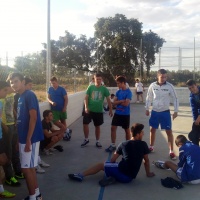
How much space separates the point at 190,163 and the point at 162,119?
178 cm

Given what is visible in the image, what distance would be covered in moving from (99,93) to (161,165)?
7.73ft

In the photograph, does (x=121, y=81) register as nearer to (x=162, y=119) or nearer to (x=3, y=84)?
(x=162, y=119)

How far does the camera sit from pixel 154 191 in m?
4.55

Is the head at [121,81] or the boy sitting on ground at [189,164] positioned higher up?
the head at [121,81]

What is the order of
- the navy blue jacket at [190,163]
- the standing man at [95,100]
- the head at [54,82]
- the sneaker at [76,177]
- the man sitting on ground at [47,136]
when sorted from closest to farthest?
1. the navy blue jacket at [190,163]
2. the sneaker at [76,177]
3. the man sitting on ground at [47,136]
4. the standing man at [95,100]
5. the head at [54,82]

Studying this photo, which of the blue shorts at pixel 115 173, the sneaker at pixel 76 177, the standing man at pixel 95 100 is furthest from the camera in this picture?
the standing man at pixel 95 100

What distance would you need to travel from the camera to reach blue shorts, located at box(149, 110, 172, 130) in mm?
6301

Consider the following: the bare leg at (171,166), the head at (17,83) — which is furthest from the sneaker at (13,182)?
the bare leg at (171,166)

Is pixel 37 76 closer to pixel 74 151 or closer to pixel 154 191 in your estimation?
pixel 74 151

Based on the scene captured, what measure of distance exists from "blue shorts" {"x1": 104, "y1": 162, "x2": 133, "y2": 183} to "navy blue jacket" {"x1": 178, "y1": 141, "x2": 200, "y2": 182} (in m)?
0.86

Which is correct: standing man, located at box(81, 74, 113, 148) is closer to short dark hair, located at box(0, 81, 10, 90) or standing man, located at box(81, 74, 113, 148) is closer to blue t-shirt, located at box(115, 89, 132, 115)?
blue t-shirt, located at box(115, 89, 132, 115)

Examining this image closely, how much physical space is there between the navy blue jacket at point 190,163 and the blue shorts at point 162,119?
154 cm

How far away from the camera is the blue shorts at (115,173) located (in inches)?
188

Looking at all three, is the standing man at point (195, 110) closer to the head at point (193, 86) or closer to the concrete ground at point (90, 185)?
the head at point (193, 86)
